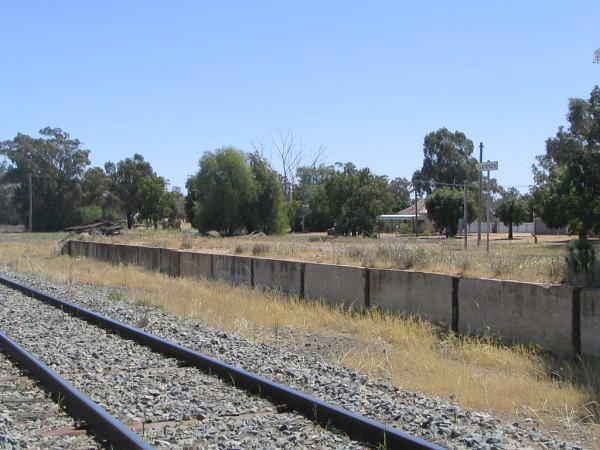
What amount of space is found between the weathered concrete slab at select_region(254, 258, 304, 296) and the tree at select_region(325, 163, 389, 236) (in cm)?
4219

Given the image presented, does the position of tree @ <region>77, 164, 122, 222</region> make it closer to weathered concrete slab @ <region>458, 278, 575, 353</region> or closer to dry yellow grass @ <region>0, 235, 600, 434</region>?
dry yellow grass @ <region>0, 235, 600, 434</region>

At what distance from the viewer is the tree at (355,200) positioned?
61.0 metres

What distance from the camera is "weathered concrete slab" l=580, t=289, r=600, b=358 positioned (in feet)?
31.3

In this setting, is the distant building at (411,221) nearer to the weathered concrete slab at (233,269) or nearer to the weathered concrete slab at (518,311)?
the weathered concrete slab at (233,269)

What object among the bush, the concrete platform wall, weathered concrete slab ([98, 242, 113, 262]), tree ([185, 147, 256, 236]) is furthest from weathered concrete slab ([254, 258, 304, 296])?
tree ([185, 147, 256, 236])

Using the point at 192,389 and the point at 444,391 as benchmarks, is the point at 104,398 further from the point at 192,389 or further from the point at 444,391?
the point at 444,391

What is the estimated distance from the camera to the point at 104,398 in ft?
24.1

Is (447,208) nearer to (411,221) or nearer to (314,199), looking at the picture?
(314,199)

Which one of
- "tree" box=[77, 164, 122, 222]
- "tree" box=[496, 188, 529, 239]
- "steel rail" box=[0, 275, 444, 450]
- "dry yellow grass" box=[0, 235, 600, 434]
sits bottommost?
A: "dry yellow grass" box=[0, 235, 600, 434]

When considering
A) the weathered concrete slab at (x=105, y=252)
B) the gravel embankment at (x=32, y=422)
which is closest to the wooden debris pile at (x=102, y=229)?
the weathered concrete slab at (x=105, y=252)

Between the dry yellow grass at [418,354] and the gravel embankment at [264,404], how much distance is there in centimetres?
60

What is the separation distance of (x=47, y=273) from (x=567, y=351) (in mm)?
21340

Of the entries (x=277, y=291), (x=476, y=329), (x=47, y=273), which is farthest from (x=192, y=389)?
(x=47, y=273)

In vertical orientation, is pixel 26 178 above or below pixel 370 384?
above
